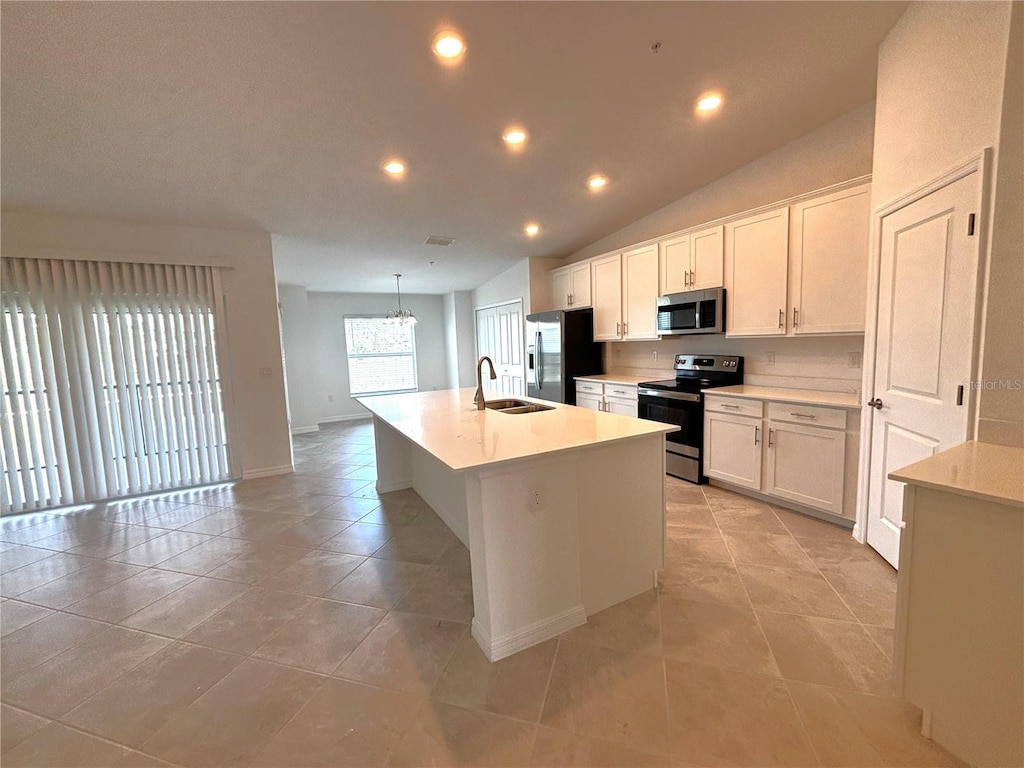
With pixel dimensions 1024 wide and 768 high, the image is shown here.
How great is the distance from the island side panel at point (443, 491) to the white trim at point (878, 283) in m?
2.35

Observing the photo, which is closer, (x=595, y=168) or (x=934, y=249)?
(x=934, y=249)

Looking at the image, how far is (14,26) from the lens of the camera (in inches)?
65.9

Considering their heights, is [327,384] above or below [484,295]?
below

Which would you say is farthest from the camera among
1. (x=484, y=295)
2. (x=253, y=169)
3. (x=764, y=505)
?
(x=484, y=295)

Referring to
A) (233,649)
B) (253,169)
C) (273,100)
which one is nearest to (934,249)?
(273,100)

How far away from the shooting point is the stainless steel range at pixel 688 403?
11.4 feet

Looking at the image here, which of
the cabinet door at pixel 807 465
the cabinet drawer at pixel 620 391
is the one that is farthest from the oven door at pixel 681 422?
the cabinet door at pixel 807 465

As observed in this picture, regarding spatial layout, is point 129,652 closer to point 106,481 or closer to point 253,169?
point 106,481

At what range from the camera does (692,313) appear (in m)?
3.63

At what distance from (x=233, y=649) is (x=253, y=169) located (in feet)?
9.78

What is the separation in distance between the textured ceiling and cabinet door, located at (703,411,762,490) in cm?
213

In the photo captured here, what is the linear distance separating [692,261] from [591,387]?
170cm

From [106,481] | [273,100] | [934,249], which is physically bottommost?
[106,481]

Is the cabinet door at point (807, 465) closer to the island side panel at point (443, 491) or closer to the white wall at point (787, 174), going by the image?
the white wall at point (787, 174)
